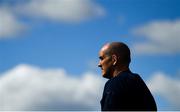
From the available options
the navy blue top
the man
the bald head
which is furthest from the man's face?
the navy blue top

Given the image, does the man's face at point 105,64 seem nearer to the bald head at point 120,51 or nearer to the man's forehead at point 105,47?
the man's forehead at point 105,47

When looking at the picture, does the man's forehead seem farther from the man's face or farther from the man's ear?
the man's ear

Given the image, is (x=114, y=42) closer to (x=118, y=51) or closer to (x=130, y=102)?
(x=118, y=51)

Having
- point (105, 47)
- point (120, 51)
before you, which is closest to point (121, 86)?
point (120, 51)

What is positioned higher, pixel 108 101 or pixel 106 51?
pixel 106 51

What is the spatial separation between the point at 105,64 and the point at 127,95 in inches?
33.7

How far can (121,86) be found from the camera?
14.5 m

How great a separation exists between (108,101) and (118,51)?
103 cm

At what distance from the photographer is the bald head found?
14844 millimetres

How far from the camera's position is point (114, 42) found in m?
14.9

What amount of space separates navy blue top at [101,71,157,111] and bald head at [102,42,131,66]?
35 centimetres

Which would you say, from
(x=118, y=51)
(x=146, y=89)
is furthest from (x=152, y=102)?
(x=118, y=51)

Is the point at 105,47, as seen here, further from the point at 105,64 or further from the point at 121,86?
the point at 121,86

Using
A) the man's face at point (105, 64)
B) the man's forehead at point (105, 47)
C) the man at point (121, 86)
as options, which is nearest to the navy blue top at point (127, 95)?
the man at point (121, 86)
